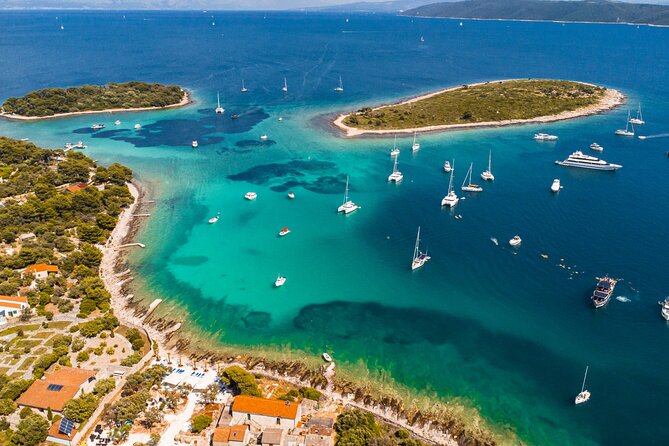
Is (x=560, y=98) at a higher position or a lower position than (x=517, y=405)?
higher

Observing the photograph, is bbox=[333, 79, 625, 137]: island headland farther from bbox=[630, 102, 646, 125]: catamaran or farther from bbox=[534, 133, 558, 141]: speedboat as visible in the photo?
bbox=[534, 133, 558, 141]: speedboat

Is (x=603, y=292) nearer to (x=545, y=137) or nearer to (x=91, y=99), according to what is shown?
(x=545, y=137)

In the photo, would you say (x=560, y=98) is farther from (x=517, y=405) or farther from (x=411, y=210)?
(x=517, y=405)

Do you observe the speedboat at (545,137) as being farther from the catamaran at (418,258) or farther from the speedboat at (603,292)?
the catamaran at (418,258)

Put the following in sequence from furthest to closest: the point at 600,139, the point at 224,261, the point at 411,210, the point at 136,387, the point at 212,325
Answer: the point at 600,139 < the point at 411,210 < the point at 224,261 < the point at 212,325 < the point at 136,387

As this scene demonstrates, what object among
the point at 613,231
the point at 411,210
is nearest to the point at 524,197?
the point at 613,231
